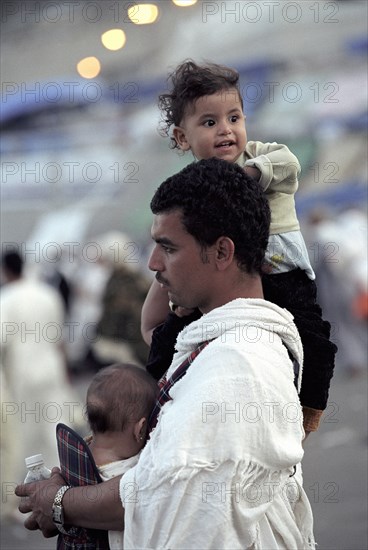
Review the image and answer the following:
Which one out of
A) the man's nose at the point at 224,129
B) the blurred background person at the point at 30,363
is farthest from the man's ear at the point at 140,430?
the blurred background person at the point at 30,363

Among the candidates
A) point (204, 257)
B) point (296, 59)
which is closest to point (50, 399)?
point (204, 257)

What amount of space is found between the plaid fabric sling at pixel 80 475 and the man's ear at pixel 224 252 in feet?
1.81

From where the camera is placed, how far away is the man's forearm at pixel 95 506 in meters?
2.51

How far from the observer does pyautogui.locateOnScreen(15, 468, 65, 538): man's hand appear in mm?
2629

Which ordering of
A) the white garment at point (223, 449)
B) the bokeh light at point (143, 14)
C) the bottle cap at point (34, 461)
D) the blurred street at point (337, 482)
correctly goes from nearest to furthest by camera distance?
the white garment at point (223, 449) → the bottle cap at point (34, 461) → the blurred street at point (337, 482) → the bokeh light at point (143, 14)

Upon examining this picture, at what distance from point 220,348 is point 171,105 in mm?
941

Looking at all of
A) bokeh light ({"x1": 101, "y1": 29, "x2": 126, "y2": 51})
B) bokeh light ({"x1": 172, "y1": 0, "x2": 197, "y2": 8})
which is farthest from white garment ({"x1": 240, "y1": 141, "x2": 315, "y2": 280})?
bokeh light ({"x1": 101, "y1": 29, "x2": 126, "y2": 51})

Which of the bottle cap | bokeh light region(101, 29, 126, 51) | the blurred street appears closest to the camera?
the bottle cap

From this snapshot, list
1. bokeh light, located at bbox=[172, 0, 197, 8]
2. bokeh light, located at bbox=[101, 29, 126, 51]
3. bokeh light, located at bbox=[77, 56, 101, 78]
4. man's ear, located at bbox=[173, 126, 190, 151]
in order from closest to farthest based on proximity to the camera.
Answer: man's ear, located at bbox=[173, 126, 190, 151] < bokeh light, located at bbox=[172, 0, 197, 8] < bokeh light, located at bbox=[77, 56, 101, 78] < bokeh light, located at bbox=[101, 29, 126, 51]

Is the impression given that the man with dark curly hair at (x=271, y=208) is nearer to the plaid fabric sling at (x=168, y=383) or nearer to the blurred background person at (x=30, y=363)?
the plaid fabric sling at (x=168, y=383)

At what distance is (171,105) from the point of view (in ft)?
10.3

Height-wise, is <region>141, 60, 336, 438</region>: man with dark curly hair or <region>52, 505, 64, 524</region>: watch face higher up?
<region>141, 60, 336, 438</region>: man with dark curly hair

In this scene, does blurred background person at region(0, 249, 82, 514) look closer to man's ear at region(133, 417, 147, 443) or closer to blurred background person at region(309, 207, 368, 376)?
man's ear at region(133, 417, 147, 443)

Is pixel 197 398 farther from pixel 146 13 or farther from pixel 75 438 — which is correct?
pixel 146 13
